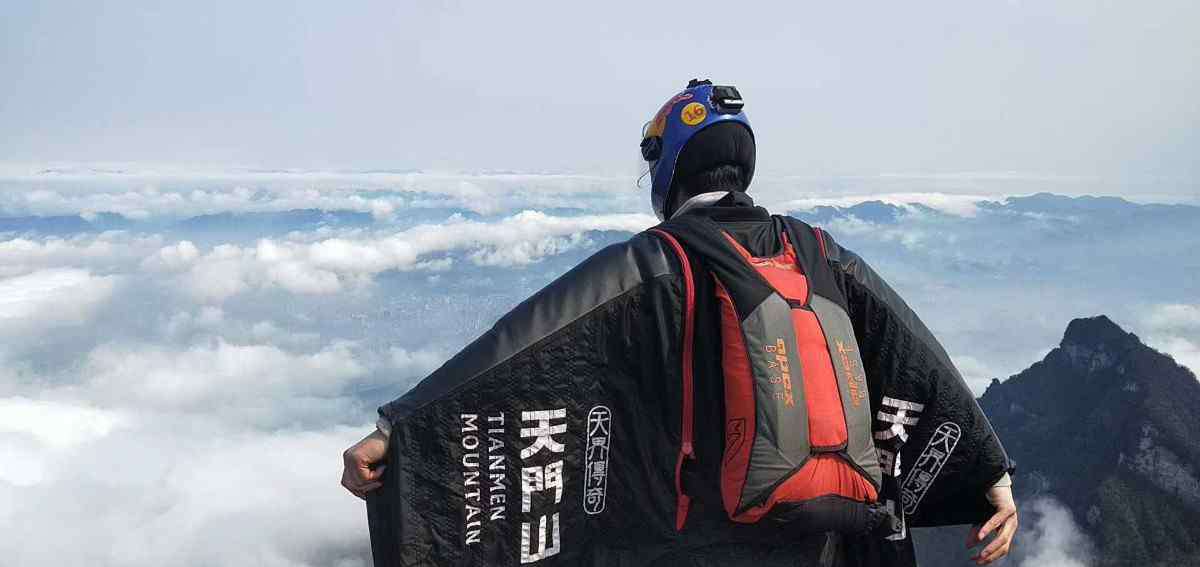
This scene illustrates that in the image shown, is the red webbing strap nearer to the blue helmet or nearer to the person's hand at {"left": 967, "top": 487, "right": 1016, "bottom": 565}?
the blue helmet

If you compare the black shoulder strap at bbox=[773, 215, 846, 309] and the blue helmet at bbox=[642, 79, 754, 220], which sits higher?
the blue helmet at bbox=[642, 79, 754, 220]

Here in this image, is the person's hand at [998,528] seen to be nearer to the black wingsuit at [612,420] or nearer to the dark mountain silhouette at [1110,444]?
the black wingsuit at [612,420]

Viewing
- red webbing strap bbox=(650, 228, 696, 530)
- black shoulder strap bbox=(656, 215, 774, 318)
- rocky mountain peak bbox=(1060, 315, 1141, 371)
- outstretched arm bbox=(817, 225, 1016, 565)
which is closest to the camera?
black shoulder strap bbox=(656, 215, 774, 318)

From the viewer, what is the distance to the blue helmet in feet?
11.8

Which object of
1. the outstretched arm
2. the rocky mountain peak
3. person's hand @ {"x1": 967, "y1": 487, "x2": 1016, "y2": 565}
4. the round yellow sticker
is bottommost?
the rocky mountain peak

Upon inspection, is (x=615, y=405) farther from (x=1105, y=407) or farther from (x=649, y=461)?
(x=1105, y=407)

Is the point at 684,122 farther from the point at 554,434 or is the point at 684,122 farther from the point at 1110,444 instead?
the point at 1110,444

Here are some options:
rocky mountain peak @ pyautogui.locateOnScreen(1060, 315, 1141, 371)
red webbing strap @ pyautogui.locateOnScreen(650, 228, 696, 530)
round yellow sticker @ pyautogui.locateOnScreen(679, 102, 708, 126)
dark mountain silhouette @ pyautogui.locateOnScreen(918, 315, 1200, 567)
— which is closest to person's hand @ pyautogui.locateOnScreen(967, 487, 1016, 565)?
red webbing strap @ pyautogui.locateOnScreen(650, 228, 696, 530)

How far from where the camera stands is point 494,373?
A: 10.6 ft

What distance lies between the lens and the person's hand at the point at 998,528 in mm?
Answer: 3527

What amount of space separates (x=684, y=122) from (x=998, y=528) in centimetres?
253

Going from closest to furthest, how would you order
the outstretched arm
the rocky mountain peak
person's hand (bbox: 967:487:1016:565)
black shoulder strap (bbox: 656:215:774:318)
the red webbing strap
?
black shoulder strap (bbox: 656:215:774:318)
the red webbing strap
person's hand (bbox: 967:487:1016:565)
the outstretched arm
the rocky mountain peak

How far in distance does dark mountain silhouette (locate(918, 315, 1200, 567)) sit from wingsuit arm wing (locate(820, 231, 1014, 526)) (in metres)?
106

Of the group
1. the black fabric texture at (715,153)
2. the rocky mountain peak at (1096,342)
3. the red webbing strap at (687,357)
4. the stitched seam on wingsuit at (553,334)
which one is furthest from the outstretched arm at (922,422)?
the rocky mountain peak at (1096,342)
